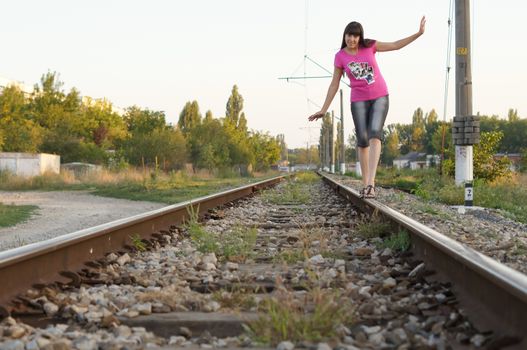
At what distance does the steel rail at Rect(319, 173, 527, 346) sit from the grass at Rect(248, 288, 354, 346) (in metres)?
0.53

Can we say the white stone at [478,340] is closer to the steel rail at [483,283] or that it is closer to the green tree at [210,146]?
the steel rail at [483,283]

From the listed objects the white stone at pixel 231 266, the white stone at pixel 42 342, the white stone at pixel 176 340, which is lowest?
the white stone at pixel 231 266

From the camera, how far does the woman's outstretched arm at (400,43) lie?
7.22m

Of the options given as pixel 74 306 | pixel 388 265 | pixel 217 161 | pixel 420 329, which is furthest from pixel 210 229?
pixel 217 161

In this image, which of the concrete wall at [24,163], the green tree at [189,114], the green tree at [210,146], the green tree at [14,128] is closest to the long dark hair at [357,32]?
the concrete wall at [24,163]

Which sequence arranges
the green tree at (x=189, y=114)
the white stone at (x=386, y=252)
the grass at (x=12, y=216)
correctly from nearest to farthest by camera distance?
the white stone at (x=386, y=252)
the grass at (x=12, y=216)
the green tree at (x=189, y=114)

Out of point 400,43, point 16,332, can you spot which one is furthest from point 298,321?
point 400,43

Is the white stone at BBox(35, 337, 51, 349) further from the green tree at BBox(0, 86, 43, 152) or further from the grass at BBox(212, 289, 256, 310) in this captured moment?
the green tree at BBox(0, 86, 43, 152)

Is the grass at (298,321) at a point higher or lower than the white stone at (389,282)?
higher

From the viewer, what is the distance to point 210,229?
6.75 m

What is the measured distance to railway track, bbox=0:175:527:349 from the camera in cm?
246

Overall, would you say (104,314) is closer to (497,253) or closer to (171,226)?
(497,253)

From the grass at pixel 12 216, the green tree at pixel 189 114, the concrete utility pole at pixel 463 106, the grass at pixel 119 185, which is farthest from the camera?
the green tree at pixel 189 114

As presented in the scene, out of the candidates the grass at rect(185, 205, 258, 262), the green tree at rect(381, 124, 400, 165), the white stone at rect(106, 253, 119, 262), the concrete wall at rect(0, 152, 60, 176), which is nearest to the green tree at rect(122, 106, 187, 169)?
the concrete wall at rect(0, 152, 60, 176)
